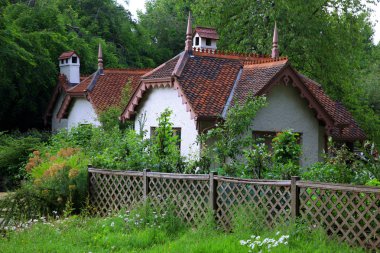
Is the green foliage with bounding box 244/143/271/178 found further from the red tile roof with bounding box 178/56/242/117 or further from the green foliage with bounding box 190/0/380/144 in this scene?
the green foliage with bounding box 190/0/380/144

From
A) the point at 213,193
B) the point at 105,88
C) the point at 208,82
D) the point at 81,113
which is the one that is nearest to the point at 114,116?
the point at 105,88

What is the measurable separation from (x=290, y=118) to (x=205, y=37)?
16.5ft

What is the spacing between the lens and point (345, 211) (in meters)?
9.11

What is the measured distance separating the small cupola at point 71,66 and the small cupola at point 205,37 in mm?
9684

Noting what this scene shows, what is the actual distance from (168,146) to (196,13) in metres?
23.0

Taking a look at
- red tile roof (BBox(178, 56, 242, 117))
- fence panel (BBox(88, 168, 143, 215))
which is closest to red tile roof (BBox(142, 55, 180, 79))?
red tile roof (BBox(178, 56, 242, 117))

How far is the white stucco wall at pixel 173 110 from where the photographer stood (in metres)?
18.6

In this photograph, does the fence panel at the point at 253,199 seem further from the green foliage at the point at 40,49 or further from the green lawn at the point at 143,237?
the green foliage at the point at 40,49

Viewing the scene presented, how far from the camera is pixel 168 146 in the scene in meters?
13.3

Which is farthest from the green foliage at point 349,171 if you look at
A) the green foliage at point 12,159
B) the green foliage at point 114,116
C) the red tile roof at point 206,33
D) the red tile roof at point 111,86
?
the red tile roof at point 111,86

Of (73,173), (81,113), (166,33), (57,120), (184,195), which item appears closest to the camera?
(184,195)

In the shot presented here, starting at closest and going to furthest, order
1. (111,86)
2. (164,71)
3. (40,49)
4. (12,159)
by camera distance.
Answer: (164,71) < (12,159) < (111,86) < (40,49)

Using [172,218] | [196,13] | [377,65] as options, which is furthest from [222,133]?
[377,65]

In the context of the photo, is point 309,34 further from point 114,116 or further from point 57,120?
point 57,120
